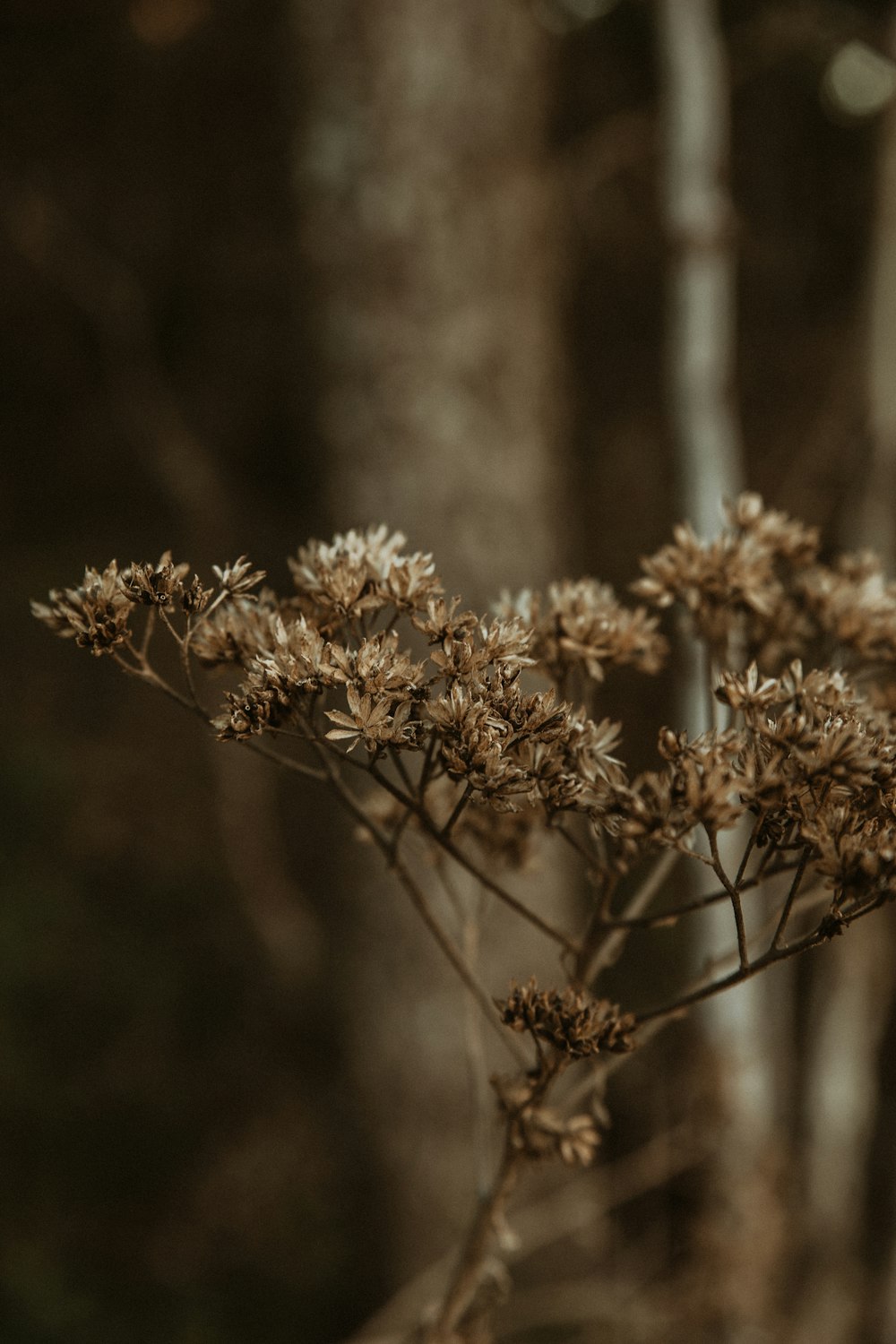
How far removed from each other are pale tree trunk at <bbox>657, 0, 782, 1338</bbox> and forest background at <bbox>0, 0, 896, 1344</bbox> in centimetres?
2

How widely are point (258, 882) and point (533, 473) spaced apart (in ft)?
5.80

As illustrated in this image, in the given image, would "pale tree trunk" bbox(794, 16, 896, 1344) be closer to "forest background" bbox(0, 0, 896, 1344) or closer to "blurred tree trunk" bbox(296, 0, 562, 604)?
"forest background" bbox(0, 0, 896, 1344)

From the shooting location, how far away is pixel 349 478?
1.73 m

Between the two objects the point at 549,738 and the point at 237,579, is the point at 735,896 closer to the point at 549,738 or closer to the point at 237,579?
the point at 549,738

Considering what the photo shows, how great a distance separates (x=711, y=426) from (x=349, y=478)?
2.08 ft

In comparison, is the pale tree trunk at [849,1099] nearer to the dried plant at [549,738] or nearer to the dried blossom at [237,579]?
the dried plant at [549,738]

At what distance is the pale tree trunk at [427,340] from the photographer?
164 centimetres

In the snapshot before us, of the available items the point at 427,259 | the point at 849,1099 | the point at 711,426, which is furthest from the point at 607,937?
the point at 849,1099

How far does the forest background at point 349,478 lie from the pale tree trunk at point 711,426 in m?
0.02

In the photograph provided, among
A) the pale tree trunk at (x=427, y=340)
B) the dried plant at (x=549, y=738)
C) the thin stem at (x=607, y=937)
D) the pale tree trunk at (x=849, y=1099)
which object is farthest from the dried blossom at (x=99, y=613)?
the pale tree trunk at (x=849, y=1099)

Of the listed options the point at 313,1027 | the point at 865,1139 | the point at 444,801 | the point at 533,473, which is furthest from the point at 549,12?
the point at 313,1027

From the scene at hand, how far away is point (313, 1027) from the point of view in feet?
11.2

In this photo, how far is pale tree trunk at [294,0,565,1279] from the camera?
5.38ft

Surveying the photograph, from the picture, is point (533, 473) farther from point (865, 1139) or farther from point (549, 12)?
point (865, 1139)
